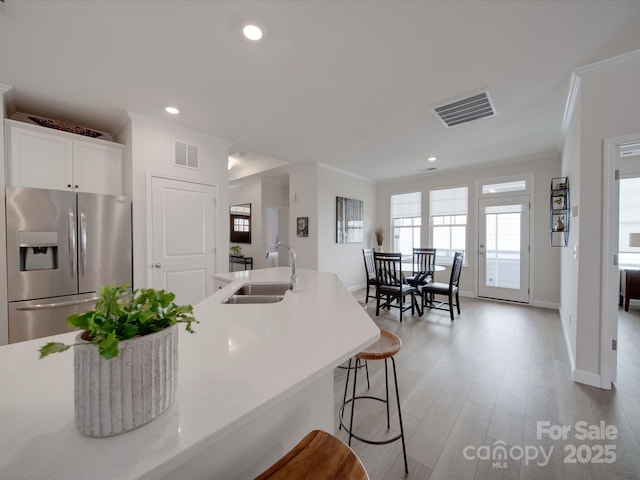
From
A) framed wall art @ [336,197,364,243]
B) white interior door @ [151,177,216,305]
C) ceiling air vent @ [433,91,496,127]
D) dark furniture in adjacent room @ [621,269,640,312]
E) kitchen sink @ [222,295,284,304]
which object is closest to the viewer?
kitchen sink @ [222,295,284,304]

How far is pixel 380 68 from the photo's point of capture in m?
2.19

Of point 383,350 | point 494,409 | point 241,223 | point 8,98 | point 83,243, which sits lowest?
point 494,409

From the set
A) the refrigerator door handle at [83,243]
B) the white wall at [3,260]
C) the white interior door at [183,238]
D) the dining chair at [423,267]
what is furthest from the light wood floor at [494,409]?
the white wall at [3,260]

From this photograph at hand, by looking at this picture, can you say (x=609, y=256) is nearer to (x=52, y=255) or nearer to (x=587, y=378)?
(x=587, y=378)

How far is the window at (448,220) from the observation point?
5.36 metres

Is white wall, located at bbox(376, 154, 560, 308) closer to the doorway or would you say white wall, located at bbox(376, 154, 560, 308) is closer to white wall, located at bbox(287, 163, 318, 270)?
white wall, located at bbox(287, 163, 318, 270)

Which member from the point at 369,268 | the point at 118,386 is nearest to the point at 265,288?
the point at 118,386

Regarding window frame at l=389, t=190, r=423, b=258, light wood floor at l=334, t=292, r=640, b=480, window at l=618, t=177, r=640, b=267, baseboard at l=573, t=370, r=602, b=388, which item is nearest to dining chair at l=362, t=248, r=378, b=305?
light wood floor at l=334, t=292, r=640, b=480

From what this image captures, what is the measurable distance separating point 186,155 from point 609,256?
439cm

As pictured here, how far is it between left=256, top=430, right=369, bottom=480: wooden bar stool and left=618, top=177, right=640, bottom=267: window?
20.7ft

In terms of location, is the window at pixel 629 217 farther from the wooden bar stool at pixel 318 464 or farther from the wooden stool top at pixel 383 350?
the wooden bar stool at pixel 318 464

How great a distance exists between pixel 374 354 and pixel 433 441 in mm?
781

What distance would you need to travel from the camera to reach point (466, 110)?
2.91 metres

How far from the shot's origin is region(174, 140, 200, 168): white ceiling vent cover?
3.29 meters
